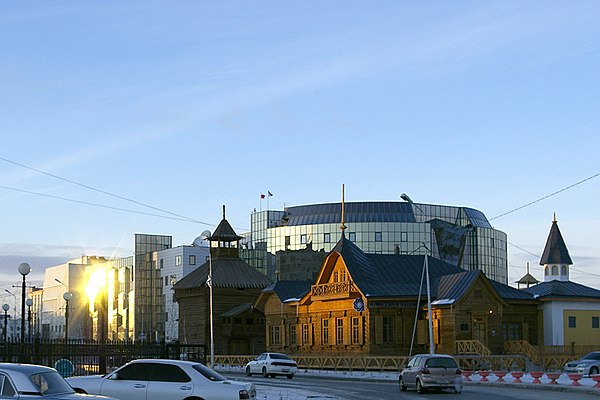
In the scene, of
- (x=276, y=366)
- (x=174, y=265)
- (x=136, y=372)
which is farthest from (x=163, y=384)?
(x=174, y=265)

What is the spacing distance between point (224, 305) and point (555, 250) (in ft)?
106

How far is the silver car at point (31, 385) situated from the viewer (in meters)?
14.9

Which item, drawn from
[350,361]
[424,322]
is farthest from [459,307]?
[350,361]

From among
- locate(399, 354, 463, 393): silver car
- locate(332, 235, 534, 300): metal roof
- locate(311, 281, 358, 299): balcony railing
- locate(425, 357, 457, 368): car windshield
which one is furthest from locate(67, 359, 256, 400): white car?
locate(311, 281, 358, 299): balcony railing

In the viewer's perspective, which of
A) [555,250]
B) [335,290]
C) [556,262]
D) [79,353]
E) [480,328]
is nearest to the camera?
[79,353]

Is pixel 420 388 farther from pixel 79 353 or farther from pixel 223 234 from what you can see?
pixel 223 234

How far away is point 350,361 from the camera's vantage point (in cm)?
6128

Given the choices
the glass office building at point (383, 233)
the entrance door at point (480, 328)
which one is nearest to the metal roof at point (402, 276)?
the entrance door at point (480, 328)

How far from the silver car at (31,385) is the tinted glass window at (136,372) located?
5999mm

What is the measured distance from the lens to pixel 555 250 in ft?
265

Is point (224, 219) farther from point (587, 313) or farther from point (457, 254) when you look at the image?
point (457, 254)

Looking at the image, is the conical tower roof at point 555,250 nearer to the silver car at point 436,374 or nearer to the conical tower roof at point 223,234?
the conical tower roof at point 223,234

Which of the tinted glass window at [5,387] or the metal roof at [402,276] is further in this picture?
the metal roof at [402,276]

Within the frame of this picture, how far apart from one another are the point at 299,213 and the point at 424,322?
3554 inches
